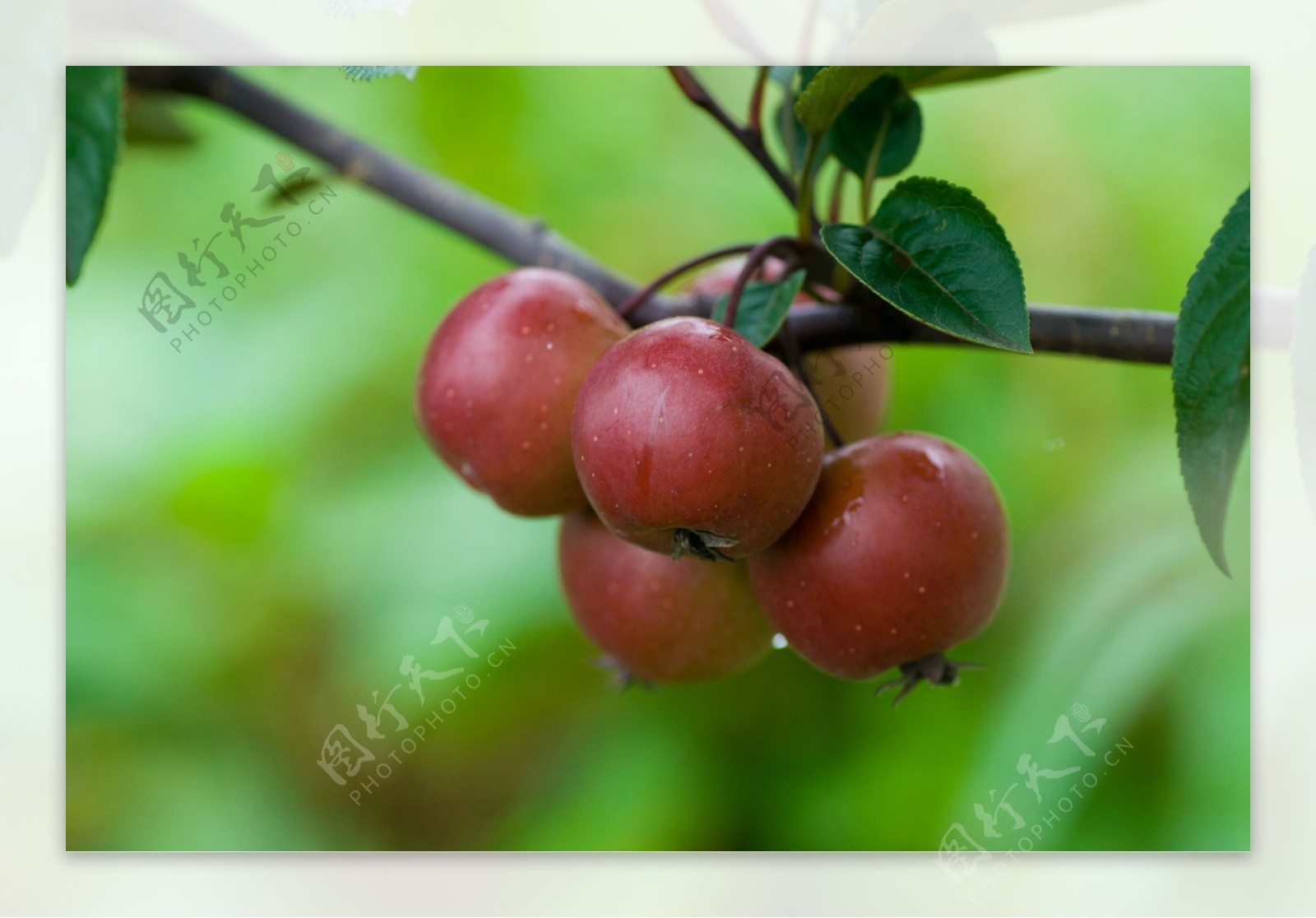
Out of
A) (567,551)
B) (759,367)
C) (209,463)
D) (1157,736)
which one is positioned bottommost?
(1157,736)

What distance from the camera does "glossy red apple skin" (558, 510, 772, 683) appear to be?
690 millimetres

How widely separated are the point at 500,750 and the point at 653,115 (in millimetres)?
810

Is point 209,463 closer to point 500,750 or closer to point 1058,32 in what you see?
point 500,750

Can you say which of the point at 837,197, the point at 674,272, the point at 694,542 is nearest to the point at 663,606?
the point at 694,542

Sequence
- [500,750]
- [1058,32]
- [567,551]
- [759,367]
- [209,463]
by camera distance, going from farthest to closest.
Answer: [209,463], [500,750], [1058,32], [567,551], [759,367]

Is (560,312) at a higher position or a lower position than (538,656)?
higher

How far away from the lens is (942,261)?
0.63 m

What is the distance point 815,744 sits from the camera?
1157 mm

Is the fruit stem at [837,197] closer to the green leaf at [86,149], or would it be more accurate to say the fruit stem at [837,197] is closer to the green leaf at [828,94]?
the green leaf at [828,94]

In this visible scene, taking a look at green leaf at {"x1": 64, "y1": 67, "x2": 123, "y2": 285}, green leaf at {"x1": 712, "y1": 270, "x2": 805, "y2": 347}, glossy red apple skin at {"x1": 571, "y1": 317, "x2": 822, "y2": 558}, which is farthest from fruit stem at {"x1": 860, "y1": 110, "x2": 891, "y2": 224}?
green leaf at {"x1": 64, "y1": 67, "x2": 123, "y2": 285}

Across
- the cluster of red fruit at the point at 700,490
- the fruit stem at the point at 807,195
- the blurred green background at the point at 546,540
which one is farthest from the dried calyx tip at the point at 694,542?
the blurred green background at the point at 546,540

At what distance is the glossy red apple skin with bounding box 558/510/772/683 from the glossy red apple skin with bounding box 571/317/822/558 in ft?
0.38

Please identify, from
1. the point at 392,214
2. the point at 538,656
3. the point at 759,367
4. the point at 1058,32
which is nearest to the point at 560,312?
the point at 759,367

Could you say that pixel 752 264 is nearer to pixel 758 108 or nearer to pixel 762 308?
pixel 762 308
